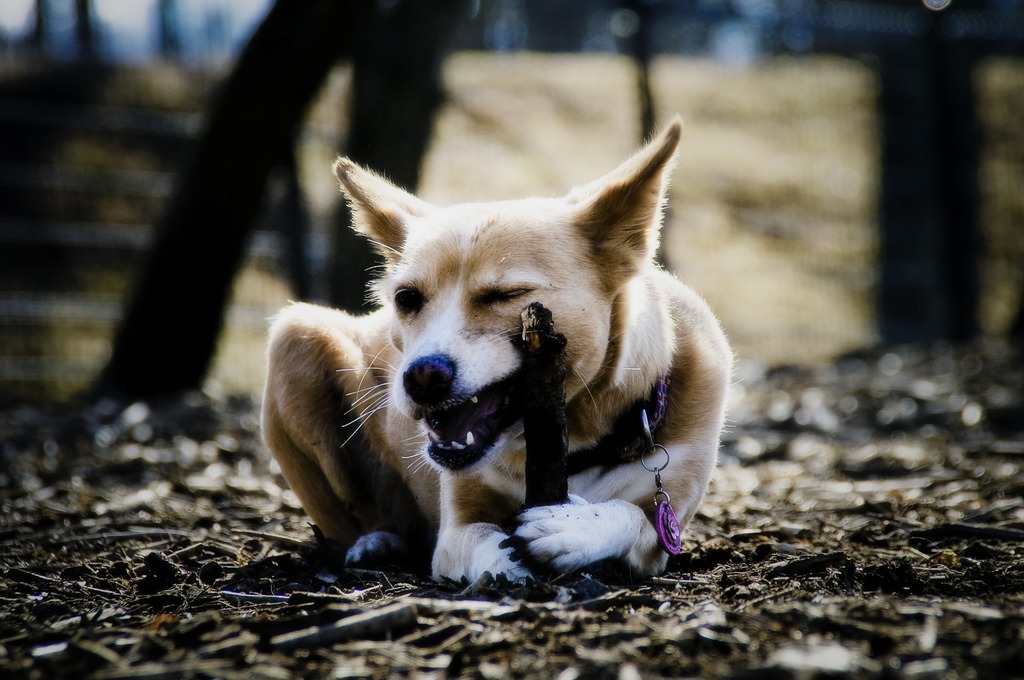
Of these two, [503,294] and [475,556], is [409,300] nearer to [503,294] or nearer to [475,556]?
[503,294]

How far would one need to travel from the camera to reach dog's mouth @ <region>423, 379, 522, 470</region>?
2.90 metres

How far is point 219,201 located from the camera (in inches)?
278

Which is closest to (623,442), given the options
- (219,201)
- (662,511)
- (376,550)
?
(662,511)

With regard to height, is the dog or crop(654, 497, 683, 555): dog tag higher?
the dog

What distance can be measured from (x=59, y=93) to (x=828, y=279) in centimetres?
822

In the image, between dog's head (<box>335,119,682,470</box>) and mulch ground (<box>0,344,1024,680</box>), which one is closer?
mulch ground (<box>0,344,1024,680</box>)

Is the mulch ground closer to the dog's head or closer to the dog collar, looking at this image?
the dog collar

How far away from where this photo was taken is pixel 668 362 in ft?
10.6

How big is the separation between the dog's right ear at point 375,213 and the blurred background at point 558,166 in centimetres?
329

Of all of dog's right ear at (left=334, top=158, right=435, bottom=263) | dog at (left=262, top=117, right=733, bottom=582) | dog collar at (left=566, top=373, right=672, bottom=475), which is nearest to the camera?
dog at (left=262, top=117, right=733, bottom=582)

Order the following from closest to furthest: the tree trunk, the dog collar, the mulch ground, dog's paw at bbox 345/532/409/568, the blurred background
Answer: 1. the mulch ground
2. the dog collar
3. dog's paw at bbox 345/532/409/568
4. the tree trunk
5. the blurred background

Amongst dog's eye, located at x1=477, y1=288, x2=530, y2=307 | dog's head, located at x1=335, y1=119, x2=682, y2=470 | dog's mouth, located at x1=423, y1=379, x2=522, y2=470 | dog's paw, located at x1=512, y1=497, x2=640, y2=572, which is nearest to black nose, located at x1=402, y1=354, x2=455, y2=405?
dog's head, located at x1=335, y1=119, x2=682, y2=470

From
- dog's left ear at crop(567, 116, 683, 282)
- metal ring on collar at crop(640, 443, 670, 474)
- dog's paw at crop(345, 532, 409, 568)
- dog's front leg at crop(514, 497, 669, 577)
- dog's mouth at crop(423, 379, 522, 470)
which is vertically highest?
dog's left ear at crop(567, 116, 683, 282)

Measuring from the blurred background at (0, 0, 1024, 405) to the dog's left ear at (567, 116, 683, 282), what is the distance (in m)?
4.01
